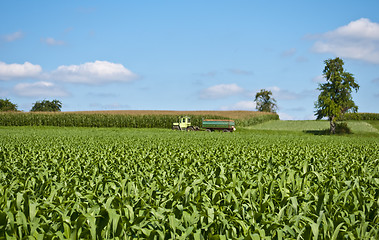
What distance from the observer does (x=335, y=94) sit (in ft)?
199

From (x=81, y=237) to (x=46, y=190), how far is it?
3238mm

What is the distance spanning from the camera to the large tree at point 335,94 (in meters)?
59.3

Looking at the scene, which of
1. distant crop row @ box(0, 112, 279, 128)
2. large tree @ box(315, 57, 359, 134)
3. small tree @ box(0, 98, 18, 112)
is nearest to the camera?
large tree @ box(315, 57, 359, 134)

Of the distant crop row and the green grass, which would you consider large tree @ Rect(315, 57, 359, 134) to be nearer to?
the green grass

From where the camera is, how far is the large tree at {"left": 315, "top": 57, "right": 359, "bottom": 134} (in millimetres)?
59312

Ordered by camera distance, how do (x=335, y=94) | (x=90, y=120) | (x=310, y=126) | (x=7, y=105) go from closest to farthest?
(x=335, y=94)
(x=90, y=120)
(x=310, y=126)
(x=7, y=105)

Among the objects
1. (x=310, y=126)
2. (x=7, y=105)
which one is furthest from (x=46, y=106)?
(x=310, y=126)

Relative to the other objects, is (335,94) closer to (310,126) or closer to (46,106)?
(310,126)

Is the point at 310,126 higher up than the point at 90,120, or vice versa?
the point at 90,120

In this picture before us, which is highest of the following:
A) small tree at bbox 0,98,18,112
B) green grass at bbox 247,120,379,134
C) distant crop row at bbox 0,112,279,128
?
small tree at bbox 0,98,18,112

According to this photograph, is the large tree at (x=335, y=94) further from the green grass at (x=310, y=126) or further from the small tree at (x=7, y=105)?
the small tree at (x=7, y=105)

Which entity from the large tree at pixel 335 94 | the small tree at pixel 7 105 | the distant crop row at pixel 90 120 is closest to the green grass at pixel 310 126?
the large tree at pixel 335 94

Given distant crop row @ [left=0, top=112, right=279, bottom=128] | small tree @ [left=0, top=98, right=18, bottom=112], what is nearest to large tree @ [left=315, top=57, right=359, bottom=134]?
distant crop row @ [left=0, top=112, right=279, bottom=128]

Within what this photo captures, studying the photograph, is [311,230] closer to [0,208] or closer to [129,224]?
[129,224]
